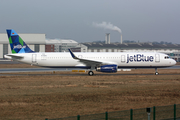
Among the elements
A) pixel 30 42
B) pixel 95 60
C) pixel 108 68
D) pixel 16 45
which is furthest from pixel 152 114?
pixel 30 42

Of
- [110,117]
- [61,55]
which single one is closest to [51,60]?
[61,55]

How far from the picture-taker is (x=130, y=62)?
44.0 metres

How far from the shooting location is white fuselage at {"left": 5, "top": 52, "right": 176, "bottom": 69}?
4416cm

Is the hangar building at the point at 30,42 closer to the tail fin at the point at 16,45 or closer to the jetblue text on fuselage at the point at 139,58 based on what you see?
the tail fin at the point at 16,45

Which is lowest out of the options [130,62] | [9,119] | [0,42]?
[9,119]

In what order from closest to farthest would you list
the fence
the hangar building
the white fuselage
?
the fence
the white fuselage
the hangar building

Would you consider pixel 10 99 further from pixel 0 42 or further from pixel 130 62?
pixel 0 42

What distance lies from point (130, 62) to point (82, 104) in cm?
2563

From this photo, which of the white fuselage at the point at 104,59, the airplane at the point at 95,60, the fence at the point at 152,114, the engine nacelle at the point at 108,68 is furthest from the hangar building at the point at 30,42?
the fence at the point at 152,114

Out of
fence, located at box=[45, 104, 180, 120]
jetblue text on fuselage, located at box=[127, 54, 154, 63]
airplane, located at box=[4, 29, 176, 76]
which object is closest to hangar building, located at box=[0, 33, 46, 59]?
airplane, located at box=[4, 29, 176, 76]

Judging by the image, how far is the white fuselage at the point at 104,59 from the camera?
44156 millimetres

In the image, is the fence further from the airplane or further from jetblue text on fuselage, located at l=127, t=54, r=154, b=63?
jetblue text on fuselage, located at l=127, t=54, r=154, b=63

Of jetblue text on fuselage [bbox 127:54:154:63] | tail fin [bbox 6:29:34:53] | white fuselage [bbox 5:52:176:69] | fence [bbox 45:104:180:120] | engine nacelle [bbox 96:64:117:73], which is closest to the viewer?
A: fence [bbox 45:104:180:120]

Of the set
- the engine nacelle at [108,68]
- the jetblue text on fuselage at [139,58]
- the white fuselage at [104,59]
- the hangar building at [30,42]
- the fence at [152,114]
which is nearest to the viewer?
the fence at [152,114]
